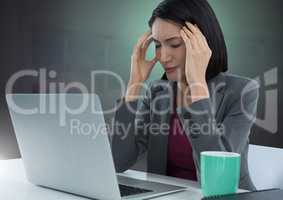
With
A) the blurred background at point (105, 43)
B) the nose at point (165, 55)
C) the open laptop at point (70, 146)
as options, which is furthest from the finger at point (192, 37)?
the open laptop at point (70, 146)

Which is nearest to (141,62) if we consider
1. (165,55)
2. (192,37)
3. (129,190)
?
(165,55)

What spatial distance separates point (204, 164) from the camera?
93cm

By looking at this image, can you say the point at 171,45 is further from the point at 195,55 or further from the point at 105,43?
the point at 105,43

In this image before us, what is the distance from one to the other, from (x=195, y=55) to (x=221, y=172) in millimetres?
605

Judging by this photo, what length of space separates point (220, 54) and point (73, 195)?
2.83 ft

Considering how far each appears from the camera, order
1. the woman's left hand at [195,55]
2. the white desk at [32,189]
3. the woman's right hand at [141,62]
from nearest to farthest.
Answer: the white desk at [32,189], the woman's left hand at [195,55], the woman's right hand at [141,62]

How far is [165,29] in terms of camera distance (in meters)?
1.49

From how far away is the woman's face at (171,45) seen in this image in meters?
1.49

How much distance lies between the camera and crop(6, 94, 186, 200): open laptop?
81 centimetres

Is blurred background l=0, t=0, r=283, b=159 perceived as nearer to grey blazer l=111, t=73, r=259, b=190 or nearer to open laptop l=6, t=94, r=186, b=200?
grey blazer l=111, t=73, r=259, b=190

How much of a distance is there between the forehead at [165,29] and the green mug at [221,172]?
673 mm

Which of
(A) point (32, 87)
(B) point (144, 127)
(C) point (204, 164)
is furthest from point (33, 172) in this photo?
(A) point (32, 87)

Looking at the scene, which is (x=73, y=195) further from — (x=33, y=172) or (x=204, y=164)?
(x=204, y=164)

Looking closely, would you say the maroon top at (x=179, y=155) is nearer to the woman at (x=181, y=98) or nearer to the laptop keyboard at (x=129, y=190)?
the woman at (x=181, y=98)
